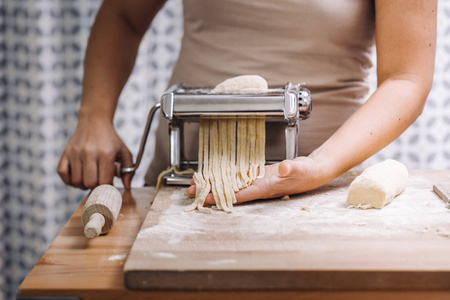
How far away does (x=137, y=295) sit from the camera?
2.27ft

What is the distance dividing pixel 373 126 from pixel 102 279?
2.09 feet

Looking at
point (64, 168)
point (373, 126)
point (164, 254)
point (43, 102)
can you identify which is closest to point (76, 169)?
point (64, 168)

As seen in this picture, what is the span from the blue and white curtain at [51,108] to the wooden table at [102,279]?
176 cm

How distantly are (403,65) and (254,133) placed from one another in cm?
36

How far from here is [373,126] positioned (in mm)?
1059

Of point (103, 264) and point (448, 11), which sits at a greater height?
point (448, 11)

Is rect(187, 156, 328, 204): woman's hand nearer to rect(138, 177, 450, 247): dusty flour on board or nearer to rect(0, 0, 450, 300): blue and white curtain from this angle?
rect(138, 177, 450, 247): dusty flour on board

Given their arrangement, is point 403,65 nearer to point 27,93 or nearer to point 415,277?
point 415,277

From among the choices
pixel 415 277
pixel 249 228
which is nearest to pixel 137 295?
pixel 249 228

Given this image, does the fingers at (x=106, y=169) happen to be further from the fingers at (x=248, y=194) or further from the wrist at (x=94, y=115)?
the fingers at (x=248, y=194)

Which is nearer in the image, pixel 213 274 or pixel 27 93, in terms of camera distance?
pixel 213 274

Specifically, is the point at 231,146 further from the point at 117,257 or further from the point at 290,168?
the point at 117,257

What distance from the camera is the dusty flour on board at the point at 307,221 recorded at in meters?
0.79

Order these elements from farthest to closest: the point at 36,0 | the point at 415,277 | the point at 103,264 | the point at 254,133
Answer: the point at 36,0
the point at 254,133
the point at 103,264
the point at 415,277
